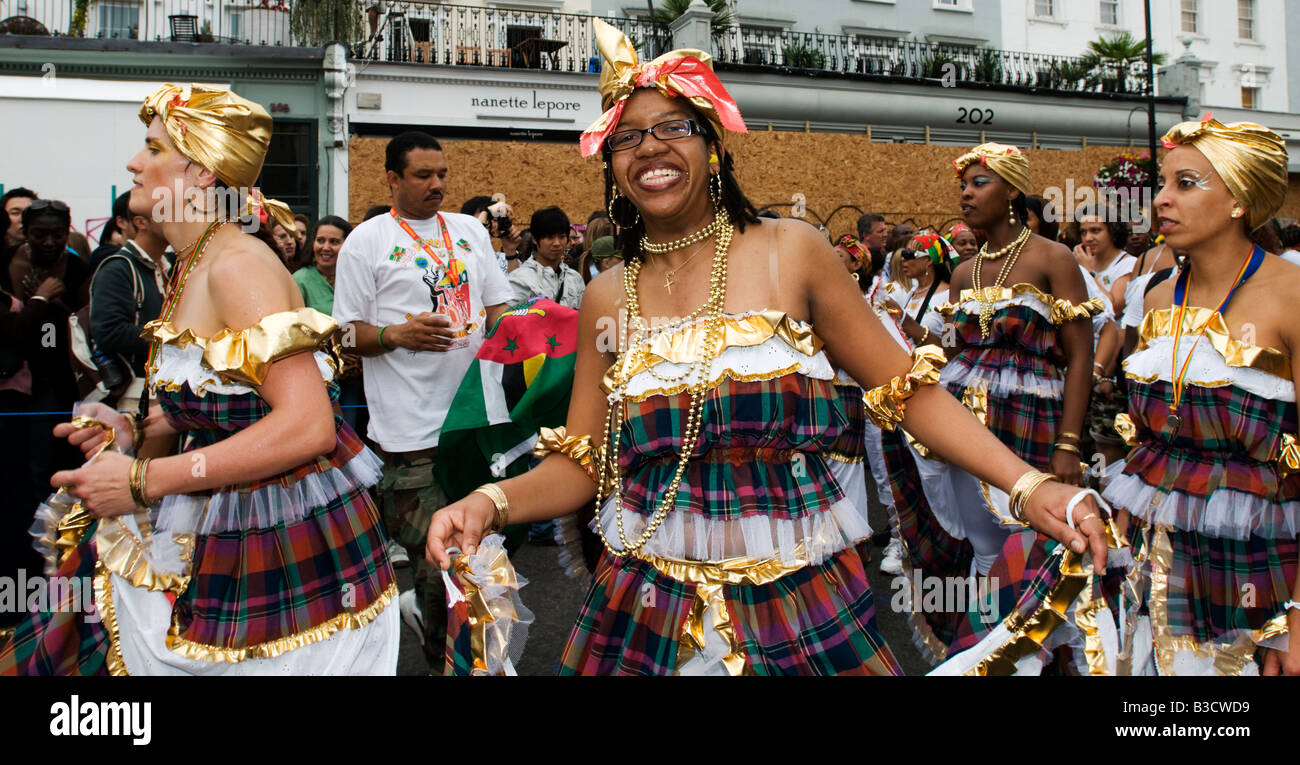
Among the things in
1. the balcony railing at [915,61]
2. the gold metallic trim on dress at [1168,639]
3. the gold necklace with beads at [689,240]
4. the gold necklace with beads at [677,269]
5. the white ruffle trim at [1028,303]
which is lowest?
the gold metallic trim on dress at [1168,639]

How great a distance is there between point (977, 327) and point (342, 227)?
4798 mm

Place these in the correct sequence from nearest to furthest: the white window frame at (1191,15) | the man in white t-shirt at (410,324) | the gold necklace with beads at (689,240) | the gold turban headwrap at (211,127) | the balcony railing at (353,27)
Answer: the gold necklace with beads at (689,240) → the gold turban headwrap at (211,127) → the man in white t-shirt at (410,324) → the balcony railing at (353,27) → the white window frame at (1191,15)

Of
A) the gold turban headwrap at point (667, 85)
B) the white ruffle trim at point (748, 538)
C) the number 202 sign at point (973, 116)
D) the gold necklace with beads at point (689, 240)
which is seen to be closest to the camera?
the white ruffle trim at point (748, 538)

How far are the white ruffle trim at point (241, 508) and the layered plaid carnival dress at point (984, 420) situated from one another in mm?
2774

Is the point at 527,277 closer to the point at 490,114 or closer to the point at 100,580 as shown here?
the point at 100,580

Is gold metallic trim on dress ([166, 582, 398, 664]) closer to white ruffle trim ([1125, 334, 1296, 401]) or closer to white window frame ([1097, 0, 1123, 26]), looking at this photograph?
white ruffle trim ([1125, 334, 1296, 401])

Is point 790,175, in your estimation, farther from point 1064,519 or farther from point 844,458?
point 1064,519

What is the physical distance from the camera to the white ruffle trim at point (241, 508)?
2.80 metres

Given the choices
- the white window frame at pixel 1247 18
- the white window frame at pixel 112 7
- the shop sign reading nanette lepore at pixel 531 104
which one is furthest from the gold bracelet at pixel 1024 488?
the white window frame at pixel 1247 18

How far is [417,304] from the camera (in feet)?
15.6

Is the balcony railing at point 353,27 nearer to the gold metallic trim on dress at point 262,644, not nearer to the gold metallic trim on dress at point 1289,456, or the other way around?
the gold metallic trim on dress at point 262,644

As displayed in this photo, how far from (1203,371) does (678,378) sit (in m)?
1.77
